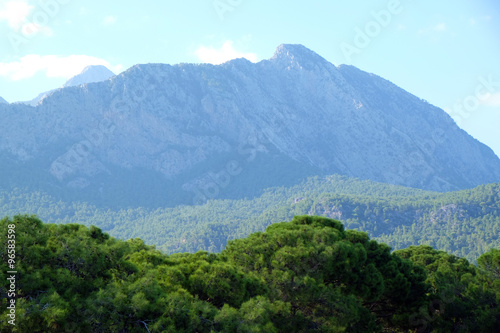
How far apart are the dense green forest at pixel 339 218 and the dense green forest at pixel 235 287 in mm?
127418

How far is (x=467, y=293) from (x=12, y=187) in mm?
177536

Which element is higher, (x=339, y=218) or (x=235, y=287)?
(x=339, y=218)

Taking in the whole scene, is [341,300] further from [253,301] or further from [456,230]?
[456,230]

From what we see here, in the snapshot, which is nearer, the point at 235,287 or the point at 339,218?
the point at 235,287

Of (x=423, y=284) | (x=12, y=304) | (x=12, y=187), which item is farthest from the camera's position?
(x=12, y=187)

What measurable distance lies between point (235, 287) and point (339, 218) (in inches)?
6338

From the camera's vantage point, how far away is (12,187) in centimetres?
17725

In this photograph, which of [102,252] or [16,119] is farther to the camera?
[16,119]

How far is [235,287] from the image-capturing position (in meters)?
22.6

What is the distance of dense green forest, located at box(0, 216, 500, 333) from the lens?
1791cm

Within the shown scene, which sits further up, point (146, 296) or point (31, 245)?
point (31, 245)

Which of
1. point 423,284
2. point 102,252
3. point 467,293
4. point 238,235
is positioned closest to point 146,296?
point 102,252

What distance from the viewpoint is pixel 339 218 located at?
17912 centimetres

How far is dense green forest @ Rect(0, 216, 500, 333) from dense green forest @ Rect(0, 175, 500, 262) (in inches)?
5016
